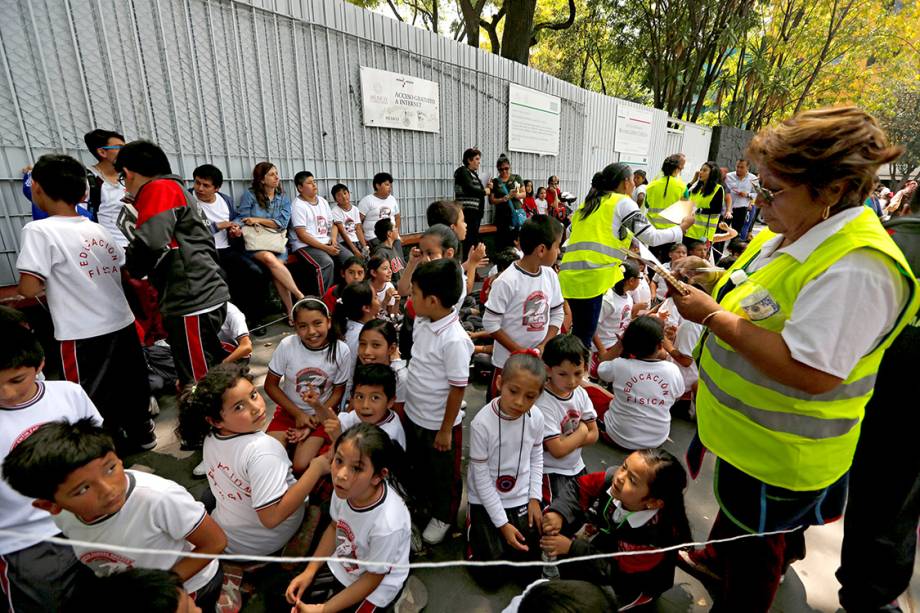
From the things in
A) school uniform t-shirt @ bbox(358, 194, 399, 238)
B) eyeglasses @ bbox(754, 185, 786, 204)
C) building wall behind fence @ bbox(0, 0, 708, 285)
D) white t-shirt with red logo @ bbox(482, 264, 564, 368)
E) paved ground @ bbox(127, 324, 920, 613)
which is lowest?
paved ground @ bbox(127, 324, 920, 613)

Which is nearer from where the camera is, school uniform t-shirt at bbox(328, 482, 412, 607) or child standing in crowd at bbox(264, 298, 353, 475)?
school uniform t-shirt at bbox(328, 482, 412, 607)

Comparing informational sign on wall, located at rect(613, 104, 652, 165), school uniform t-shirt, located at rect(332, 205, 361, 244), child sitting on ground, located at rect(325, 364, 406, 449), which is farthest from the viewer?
informational sign on wall, located at rect(613, 104, 652, 165)

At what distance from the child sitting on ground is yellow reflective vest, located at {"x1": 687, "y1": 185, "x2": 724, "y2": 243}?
18.2ft

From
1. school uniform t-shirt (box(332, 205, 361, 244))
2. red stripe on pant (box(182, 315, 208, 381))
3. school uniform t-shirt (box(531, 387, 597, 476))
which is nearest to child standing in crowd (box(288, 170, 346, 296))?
school uniform t-shirt (box(332, 205, 361, 244))

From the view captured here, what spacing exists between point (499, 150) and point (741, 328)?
286 inches

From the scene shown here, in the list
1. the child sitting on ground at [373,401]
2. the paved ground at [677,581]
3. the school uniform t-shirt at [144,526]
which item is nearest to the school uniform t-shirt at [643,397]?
the paved ground at [677,581]

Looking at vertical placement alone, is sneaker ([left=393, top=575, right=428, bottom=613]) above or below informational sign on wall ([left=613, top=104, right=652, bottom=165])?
below

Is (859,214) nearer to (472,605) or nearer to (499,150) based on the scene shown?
(472,605)

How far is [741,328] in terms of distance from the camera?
117 centimetres

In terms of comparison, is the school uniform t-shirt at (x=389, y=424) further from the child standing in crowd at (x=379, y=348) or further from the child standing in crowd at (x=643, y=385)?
the child standing in crowd at (x=643, y=385)

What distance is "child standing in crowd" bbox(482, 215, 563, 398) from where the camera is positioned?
103 inches

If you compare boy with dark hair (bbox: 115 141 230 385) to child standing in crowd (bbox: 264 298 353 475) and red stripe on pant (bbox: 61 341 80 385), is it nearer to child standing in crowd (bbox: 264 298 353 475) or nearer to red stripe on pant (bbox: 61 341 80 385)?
red stripe on pant (bbox: 61 341 80 385)

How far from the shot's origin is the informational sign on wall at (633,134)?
10.7 m

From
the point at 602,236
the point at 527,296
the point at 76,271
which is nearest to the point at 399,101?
the point at 602,236
